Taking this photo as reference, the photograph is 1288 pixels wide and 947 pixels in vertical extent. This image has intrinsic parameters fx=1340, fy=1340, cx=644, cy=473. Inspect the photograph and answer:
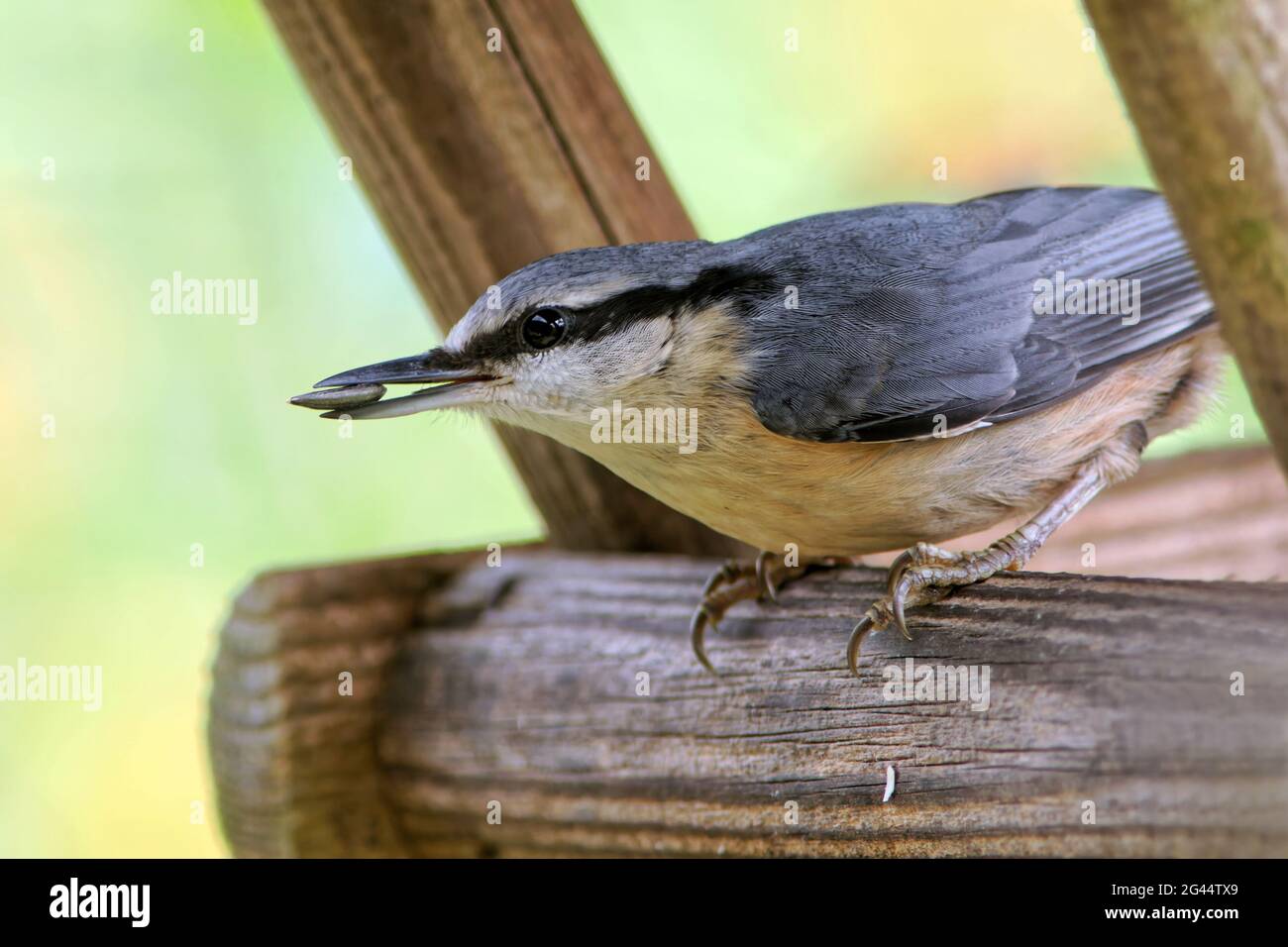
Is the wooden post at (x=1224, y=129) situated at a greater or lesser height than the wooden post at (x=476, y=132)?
lesser

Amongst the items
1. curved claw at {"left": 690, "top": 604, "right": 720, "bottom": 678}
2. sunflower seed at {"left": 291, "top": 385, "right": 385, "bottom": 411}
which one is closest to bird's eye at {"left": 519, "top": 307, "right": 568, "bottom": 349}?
sunflower seed at {"left": 291, "top": 385, "right": 385, "bottom": 411}

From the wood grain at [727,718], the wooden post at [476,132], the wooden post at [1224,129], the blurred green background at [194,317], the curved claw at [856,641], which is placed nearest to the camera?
the wooden post at [1224,129]

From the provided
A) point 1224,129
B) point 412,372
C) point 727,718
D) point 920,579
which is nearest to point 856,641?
point 920,579

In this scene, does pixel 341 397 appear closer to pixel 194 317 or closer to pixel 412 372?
pixel 412 372

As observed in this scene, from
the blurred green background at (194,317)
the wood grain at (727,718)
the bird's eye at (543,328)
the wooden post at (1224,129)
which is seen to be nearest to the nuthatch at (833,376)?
the bird's eye at (543,328)

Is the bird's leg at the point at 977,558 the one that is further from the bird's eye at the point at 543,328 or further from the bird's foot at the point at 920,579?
the bird's eye at the point at 543,328

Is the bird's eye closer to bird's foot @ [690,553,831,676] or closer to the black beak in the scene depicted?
the black beak
